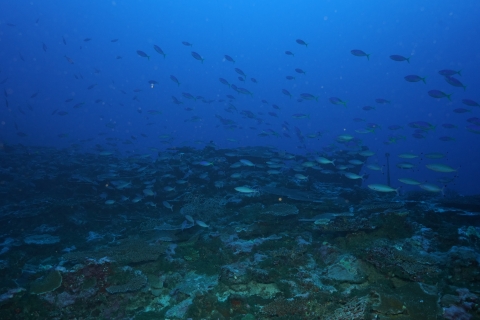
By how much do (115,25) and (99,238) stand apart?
478 ft

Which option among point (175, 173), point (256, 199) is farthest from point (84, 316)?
point (175, 173)

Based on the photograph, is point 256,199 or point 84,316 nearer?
point 84,316

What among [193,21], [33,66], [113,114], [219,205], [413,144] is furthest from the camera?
[113,114]

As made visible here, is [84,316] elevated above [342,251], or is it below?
below

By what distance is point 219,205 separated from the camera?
1083cm

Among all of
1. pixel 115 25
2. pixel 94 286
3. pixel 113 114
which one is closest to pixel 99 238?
pixel 94 286

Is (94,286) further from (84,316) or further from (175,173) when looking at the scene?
(175,173)

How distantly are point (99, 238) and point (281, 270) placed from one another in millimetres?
7227

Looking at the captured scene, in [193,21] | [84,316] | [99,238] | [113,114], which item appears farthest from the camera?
[113,114]

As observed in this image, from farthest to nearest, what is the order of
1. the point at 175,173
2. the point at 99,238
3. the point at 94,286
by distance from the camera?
the point at 175,173 → the point at 99,238 → the point at 94,286

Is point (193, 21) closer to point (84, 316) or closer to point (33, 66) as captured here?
point (33, 66)

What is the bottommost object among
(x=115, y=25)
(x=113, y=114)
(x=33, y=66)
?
(x=113, y=114)

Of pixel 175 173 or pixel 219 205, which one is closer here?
pixel 219 205

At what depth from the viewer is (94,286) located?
5.82 m
